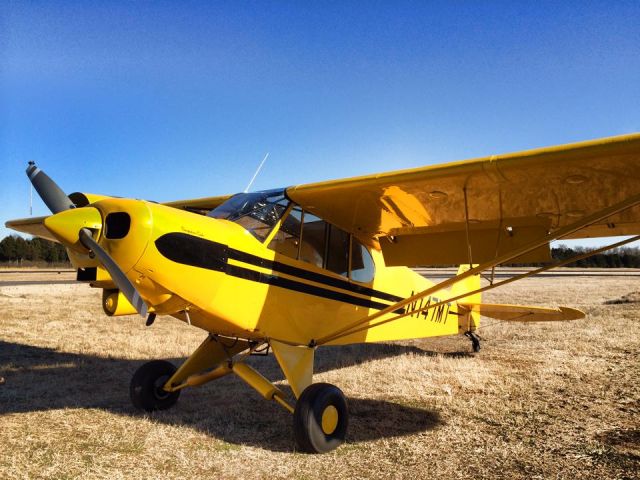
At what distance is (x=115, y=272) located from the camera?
367cm

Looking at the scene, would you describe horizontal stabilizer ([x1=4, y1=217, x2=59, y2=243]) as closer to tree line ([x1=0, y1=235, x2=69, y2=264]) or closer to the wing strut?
the wing strut

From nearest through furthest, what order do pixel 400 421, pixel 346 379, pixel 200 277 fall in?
pixel 200 277
pixel 400 421
pixel 346 379

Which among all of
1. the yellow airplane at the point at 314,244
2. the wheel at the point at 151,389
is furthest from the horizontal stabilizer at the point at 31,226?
the wheel at the point at 151,389

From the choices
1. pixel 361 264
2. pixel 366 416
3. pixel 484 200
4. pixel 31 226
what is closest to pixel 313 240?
pixel 361 264

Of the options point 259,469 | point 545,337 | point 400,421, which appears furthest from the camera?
point 545,337

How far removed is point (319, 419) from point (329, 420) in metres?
0.17

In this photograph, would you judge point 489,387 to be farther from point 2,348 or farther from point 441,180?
point 2,348

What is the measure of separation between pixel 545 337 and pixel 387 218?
20.0ft

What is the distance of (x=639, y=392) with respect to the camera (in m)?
5.73

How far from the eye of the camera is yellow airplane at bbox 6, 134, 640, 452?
391cm

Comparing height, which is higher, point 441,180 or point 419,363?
point 441,180

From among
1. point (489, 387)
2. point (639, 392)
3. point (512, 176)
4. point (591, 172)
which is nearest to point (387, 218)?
point (512, 176)

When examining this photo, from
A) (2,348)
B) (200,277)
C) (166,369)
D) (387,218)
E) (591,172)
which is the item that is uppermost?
(591,172)

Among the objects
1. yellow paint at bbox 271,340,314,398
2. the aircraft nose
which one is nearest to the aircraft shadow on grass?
yellow paint at bbox 271,340,314,398
